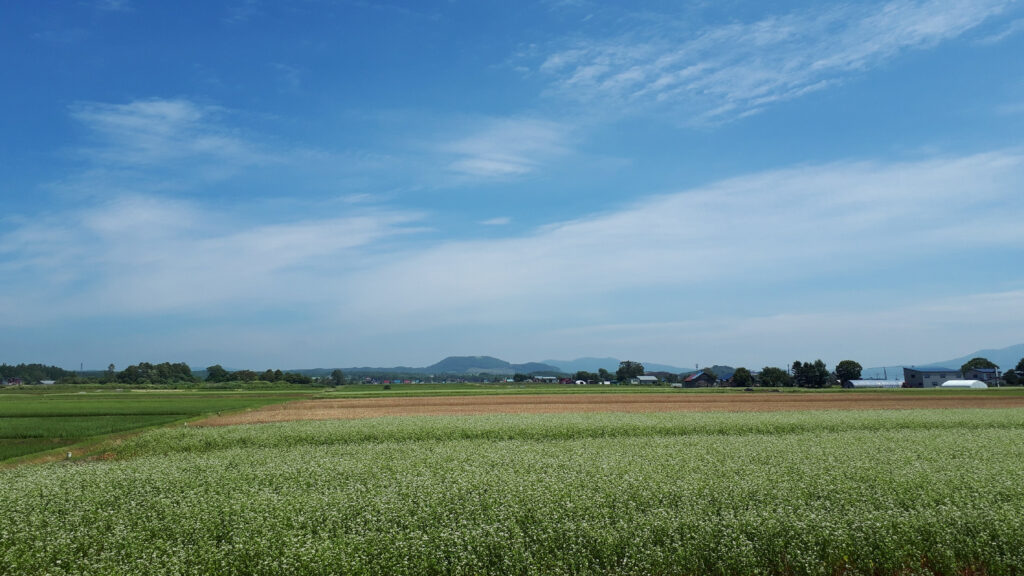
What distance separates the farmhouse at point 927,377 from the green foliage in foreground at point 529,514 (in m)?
163

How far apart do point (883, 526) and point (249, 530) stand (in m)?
14.9

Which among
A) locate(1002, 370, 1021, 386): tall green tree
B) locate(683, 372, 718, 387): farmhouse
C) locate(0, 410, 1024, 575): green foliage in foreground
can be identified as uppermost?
locate(0, 410, 1024, 575): green foliage in foreground

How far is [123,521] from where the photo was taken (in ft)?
46.2

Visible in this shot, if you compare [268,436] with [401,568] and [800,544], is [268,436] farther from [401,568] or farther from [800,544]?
[800,544]

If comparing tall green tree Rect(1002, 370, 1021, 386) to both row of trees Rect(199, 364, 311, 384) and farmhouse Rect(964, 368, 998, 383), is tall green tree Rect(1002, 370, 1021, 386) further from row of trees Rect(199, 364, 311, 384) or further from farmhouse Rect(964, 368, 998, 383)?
row of trees Rect(199, 364, 311, 384)

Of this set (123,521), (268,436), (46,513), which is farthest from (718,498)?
(268,436)

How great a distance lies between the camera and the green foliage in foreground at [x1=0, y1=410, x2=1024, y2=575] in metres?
12.2

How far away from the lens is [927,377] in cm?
15375

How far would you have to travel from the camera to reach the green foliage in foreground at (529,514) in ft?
40.0

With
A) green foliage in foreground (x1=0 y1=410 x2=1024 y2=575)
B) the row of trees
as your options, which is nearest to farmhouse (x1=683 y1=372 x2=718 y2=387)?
the row of trees

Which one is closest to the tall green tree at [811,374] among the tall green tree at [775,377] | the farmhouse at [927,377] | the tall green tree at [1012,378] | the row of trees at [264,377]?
the tall green tree at [775,377]

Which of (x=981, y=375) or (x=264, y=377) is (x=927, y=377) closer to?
(x=981, y=375)

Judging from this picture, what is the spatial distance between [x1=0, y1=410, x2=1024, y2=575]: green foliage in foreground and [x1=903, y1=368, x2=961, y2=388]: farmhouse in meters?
163

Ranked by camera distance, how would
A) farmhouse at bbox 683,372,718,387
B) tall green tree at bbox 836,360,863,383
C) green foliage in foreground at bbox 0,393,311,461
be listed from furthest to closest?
farmhouse at bbox 683,372,718,387 → tall green tree at bbox 836,360,863,383 → green foliage in foreground at bbox 0,393,311,461
